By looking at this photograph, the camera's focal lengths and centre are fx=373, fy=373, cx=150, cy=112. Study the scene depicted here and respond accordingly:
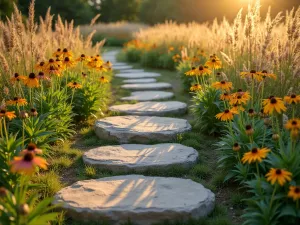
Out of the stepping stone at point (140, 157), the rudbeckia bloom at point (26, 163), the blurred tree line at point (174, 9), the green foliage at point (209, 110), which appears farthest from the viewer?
the blurred tree line at point (174, 9)

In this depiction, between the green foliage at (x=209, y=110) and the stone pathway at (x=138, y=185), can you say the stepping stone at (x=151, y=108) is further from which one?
the green foliage at (x=209, y=110)

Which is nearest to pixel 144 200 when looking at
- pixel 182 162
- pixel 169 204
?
pixel 169 204

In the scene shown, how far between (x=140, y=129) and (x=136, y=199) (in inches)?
59.0

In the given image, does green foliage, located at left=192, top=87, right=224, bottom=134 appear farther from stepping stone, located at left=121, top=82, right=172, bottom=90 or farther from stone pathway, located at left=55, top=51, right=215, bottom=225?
stepping stone, located at left=121, top=82, right=172, bottom=90

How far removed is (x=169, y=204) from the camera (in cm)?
225

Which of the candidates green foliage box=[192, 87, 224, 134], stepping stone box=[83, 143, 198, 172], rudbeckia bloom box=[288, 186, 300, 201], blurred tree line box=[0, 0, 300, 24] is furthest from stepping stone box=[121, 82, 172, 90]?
blurred tree line box=[0, 0, 300, 24]

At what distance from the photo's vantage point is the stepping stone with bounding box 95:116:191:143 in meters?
3.67

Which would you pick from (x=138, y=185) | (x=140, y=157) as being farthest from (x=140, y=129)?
(x=138, y=185)

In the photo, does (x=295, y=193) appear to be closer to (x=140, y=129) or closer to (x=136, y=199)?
(x=136, y=199)

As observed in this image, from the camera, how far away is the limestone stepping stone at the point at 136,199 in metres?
2.18

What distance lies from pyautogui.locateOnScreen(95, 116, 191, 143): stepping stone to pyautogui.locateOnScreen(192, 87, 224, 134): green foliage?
169 mm

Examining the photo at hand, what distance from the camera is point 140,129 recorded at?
3.78 m

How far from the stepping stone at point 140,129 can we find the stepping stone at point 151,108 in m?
0.38

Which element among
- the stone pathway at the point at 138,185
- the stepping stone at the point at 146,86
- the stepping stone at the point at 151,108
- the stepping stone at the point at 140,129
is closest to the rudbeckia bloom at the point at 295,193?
the stone pathway at the point at 138,185
